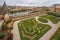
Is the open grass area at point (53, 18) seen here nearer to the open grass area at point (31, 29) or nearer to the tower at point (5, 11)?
the open grass area at point (31, 29)

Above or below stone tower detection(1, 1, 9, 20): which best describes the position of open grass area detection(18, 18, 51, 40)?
below

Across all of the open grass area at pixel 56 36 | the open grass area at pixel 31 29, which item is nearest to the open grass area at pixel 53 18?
the open grass area at pixel 31 29

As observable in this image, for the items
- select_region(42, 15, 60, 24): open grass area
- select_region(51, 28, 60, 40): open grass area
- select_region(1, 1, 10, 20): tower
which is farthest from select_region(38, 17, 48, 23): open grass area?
select_region(1, 1, 10, 20): tower

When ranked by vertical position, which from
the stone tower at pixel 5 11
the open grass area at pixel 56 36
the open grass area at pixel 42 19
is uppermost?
the stone tower at pixel 5 11

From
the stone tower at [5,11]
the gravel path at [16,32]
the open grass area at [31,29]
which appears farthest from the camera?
the stone tower at [5,11]

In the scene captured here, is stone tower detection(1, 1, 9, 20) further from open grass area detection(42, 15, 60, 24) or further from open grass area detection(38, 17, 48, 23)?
open grass area detection(42, 15, 60, 24)

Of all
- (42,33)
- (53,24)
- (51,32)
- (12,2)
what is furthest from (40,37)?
(12,2)

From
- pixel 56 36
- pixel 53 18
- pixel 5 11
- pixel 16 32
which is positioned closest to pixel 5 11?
pixel 5 11

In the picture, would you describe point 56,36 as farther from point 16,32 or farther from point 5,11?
point 5,11
